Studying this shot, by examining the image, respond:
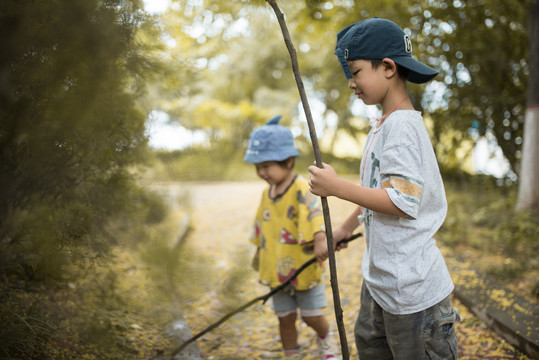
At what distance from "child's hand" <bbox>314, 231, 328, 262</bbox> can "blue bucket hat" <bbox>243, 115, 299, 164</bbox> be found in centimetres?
51

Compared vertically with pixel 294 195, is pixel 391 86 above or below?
above

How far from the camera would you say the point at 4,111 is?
5.16ft

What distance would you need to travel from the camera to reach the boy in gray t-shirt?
5.61ft

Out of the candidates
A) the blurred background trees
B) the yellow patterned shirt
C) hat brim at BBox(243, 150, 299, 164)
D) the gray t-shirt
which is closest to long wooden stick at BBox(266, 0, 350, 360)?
the gray t-shirt

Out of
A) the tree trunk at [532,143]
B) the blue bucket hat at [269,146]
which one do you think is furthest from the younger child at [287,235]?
the tree trunk at [532,143]

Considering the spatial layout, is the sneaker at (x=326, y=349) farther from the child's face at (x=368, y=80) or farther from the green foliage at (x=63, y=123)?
the child's face at (x=368, y=80)

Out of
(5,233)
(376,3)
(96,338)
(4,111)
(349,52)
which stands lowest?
(96,338)

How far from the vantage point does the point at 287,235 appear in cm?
281

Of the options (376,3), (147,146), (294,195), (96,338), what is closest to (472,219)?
(376,3)

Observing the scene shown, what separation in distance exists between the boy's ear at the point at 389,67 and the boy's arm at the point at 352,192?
440 mm

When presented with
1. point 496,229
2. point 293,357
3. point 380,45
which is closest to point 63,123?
point 380,45

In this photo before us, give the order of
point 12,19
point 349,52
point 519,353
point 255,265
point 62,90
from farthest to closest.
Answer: point 255,265 < point 519,353 < point 349,52 < point 62,90 < point 12,19

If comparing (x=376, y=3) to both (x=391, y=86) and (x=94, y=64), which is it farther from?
(x=94, y=64)

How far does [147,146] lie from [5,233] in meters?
1.22
